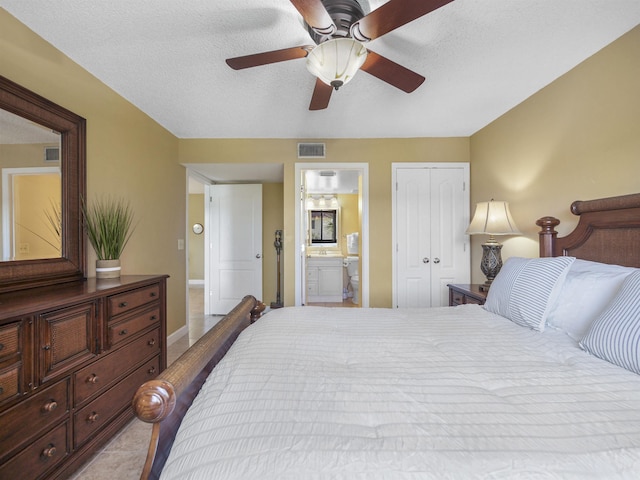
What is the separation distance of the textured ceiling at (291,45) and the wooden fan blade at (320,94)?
265 mm

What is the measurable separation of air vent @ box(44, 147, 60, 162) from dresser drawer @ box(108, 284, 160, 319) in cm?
98

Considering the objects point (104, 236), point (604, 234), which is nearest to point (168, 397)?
point (104, 236)

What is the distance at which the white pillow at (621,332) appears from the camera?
39.2 inches

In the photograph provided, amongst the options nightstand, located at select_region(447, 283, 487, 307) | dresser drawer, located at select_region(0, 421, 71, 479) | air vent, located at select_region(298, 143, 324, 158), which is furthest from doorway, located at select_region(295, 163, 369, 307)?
dresser drawer, located at select_region(0, 421, 71, 479)

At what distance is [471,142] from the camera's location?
3424mm

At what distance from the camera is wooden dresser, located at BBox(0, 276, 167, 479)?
3.84ft

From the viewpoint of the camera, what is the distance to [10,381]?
1155 millimetres

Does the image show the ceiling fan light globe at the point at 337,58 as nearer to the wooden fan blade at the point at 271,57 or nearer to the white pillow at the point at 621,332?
the wooden fan blade at the point at 271,57

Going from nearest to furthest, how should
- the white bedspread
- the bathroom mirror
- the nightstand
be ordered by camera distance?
the white bedspread, the nightstand, the bathroom mirror

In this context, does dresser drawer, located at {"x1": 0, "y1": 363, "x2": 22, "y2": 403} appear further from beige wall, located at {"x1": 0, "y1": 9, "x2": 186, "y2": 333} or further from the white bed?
beige wall, located at {"x1": 0, "y1": 9, "x2": 186, "y2": 333}

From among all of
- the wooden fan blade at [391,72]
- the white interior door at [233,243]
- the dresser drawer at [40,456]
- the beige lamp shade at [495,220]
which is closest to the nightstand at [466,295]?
the beige lamp shade at [495,220]

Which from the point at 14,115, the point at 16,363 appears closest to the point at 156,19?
the point at 14,115

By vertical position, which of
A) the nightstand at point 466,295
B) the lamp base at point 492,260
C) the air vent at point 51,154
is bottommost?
the nightstand at point 466,295

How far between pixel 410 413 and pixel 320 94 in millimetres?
1888
